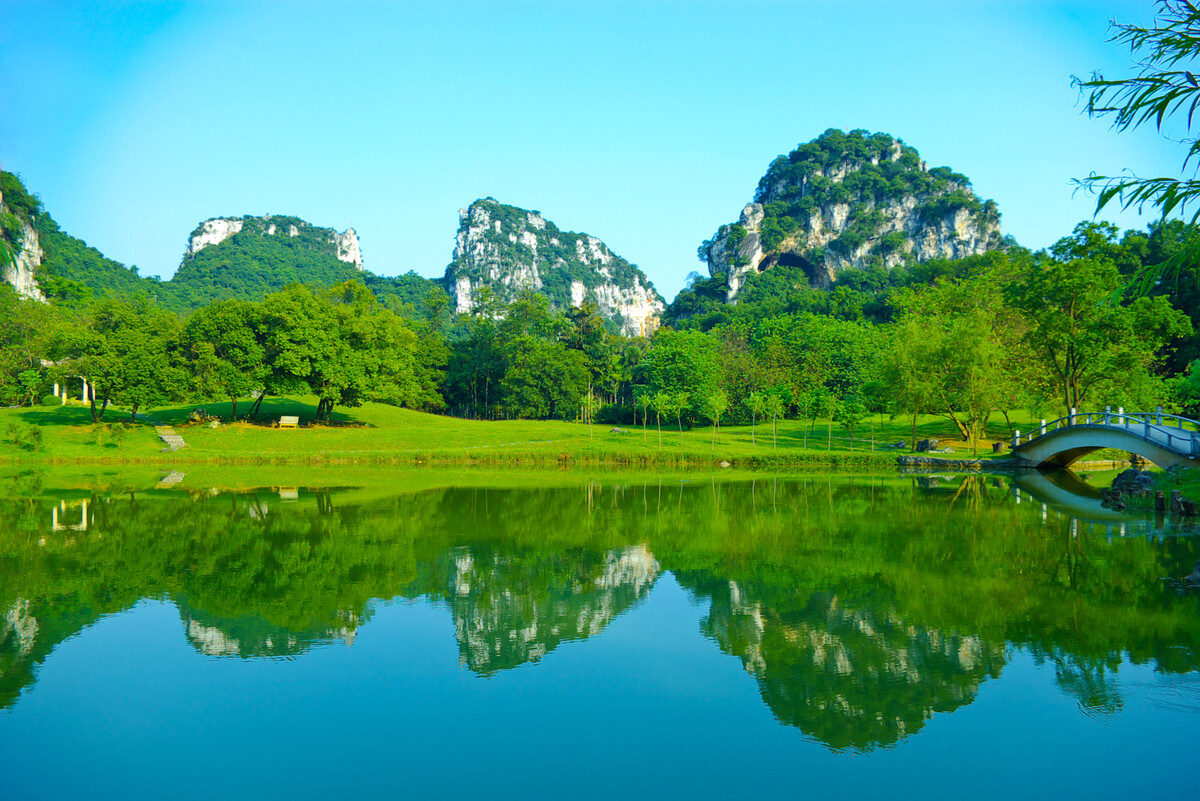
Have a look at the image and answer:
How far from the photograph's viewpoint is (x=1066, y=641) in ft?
33.9

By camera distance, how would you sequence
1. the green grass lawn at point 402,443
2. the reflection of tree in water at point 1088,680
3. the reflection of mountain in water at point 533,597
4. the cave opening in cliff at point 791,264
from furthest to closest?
the cave opening in cliff at point 791,264, the green grass lawn at point 402,443, the reflection of mountain in water at point 533,597, the reflection of tree in water at point 1088,680

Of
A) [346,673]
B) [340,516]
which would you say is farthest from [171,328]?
[346,673]

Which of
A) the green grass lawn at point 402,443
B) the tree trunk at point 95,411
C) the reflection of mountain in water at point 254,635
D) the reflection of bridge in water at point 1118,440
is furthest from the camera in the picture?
the tree trunk at point 95,411

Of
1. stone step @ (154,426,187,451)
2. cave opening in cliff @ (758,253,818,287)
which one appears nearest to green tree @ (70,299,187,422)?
stone step @ (154,426,187,451)

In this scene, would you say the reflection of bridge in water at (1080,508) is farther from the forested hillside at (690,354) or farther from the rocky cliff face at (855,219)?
the rocky cliff face at (855,219)

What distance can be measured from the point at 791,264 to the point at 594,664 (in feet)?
517

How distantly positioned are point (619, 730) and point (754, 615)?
4591mm

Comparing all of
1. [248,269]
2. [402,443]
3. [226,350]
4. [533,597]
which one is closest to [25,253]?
[248,269]

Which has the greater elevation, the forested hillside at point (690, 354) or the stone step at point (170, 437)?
the forested hillside at point (690, 354)

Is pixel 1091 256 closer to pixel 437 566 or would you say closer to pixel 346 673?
pixel 437 566

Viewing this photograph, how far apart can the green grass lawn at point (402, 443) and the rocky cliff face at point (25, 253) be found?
198 feet

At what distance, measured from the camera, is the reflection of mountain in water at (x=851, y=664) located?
26.4ft

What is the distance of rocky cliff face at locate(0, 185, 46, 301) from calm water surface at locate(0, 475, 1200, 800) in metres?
105

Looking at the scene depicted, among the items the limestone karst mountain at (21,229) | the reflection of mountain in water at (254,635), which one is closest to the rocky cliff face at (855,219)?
the limestone karst mountain at (21,229)
